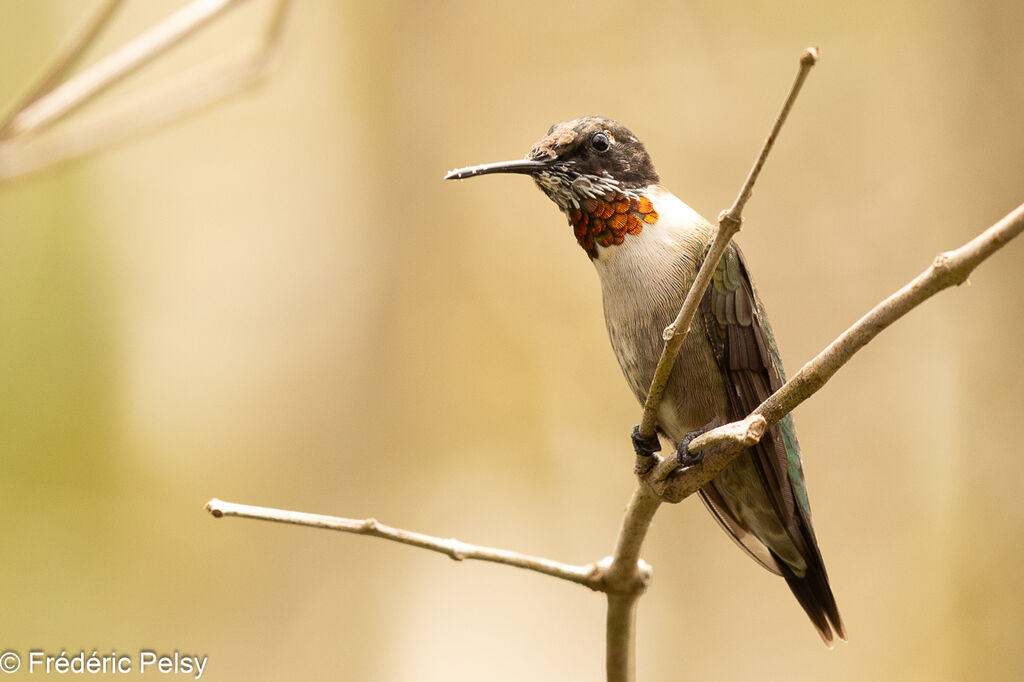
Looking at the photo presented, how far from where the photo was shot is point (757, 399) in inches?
133

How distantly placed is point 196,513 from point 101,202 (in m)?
3.66

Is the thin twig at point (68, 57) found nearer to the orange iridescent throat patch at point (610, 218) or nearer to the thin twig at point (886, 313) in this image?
the orange iridescent throat patch at point (610, 218)

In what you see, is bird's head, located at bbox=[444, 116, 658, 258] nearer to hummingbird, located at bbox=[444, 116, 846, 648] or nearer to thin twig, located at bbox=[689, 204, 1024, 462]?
hummingbird, located at bbox=[444, 116, 846, 648]

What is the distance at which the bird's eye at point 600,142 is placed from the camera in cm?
338

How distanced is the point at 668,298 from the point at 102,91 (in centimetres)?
198

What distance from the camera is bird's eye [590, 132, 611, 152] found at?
338 cm

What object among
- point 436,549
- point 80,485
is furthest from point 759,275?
point 80,485

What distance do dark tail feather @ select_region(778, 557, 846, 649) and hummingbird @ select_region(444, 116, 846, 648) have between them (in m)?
0.01

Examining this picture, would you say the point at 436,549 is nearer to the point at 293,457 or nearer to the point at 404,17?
the point at 293,457

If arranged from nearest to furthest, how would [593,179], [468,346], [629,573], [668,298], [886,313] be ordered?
[886,313], [629,573], [668,298], [593,179], [468,346]

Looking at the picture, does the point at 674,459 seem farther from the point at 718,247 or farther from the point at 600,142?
the point at 600,142

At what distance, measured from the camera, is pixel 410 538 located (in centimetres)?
227

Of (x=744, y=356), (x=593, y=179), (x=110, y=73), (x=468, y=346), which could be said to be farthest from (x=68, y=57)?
(x=468, y=346)

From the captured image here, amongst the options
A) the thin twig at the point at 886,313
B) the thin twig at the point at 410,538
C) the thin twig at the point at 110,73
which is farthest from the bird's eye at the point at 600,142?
the thin twig at the point at 410,538
